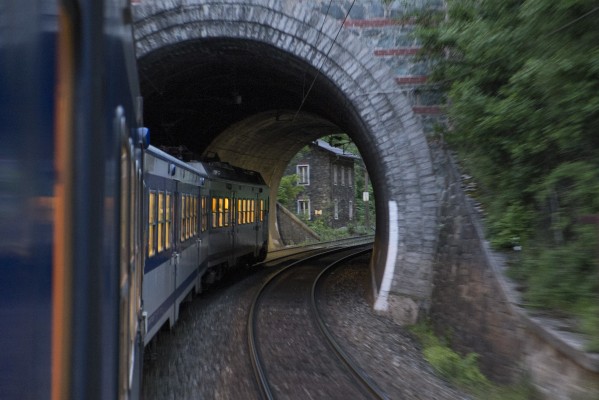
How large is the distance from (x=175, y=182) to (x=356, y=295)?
648 centimetres

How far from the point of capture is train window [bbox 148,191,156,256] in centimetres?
713

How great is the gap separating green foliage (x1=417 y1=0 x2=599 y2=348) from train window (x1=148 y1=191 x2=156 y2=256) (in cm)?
471

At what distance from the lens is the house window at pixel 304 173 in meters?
43.4

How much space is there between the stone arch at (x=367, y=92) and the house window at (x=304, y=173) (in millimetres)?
30875

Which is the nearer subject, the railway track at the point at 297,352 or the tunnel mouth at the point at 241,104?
the railway track at the point at 297,352

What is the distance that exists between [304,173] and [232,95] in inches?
973

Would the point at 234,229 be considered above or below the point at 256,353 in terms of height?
above

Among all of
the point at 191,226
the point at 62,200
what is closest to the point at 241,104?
the point at 191,226

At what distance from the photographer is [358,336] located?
10.0 meters

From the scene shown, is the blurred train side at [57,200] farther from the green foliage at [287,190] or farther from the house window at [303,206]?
the house window at [303,206]

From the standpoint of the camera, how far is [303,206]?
1713 inches

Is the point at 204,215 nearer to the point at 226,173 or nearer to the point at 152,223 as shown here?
the point at 226,173

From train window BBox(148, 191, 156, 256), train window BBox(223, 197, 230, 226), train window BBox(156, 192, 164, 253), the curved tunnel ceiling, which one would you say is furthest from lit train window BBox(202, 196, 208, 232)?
train window BBox(148, 191, 156, 256)

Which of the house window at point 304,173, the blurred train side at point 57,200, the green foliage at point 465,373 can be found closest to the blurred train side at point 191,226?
the blurred train side at point 57,200
